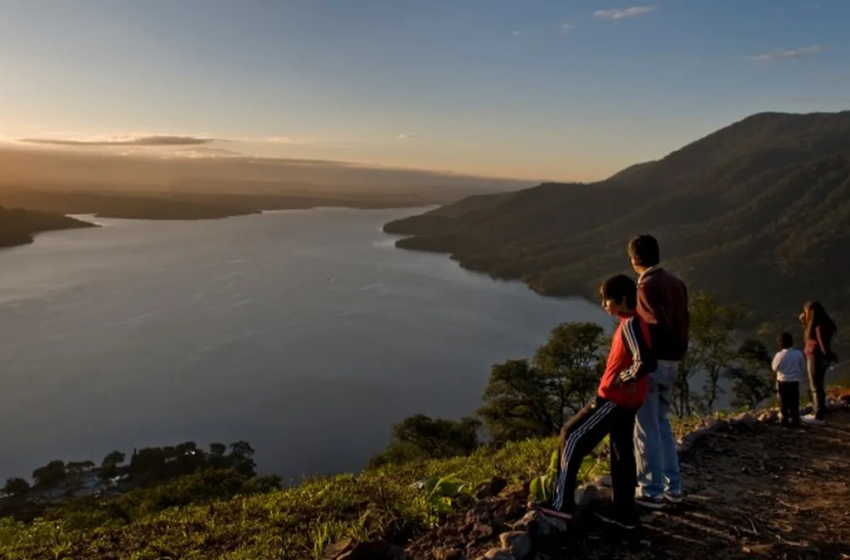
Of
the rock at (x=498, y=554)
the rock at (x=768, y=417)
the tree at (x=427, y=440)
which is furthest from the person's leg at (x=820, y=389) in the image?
the tree at (x=427, y=440)

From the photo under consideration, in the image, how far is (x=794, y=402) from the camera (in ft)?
26.8

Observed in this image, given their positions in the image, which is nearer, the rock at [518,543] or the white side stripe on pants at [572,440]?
the rock at [518,543]

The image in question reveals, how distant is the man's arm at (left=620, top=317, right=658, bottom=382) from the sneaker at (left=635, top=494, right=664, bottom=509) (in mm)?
1303

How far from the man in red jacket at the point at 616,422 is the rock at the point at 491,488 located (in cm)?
100

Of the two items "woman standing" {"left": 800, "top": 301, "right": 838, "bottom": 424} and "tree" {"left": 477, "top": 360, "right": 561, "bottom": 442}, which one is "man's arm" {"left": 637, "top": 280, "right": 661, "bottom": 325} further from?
"tree" {"left": 477, "top": 360, "right": 561, "bottom": 442}

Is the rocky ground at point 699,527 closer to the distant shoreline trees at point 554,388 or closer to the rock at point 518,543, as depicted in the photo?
the rock at point 518,543

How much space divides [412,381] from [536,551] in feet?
232

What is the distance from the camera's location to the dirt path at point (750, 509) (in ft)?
14.3

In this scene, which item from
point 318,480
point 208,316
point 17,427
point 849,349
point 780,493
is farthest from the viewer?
point 208,316

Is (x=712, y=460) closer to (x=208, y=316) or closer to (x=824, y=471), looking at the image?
(x=824, y=471)

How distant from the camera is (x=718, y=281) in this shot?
439 ft

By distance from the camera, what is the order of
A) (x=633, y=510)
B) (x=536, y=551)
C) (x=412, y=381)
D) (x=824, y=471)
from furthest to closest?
(x=412, y=381)
(x=824, y=471)
(x=633, y=510)
(x=536, y=551)

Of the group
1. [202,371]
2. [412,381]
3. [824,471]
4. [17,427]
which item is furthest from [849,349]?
[17,427]

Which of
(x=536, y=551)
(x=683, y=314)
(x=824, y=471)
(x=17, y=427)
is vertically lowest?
(x=17, y=427)
